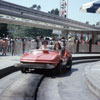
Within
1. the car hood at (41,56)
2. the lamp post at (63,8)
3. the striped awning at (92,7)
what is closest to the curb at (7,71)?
the car hood at (41,56)

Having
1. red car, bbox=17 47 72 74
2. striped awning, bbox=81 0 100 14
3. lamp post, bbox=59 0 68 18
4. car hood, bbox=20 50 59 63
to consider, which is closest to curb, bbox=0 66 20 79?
red car, bbox=17 47 72 74

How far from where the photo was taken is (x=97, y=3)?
37.3 ft

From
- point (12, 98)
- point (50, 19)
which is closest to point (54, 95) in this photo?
point (12, 98)

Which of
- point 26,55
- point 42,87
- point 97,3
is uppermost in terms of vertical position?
point 97,3

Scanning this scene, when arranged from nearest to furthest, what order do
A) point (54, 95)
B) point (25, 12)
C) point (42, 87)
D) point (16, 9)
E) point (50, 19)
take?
point (54, 95) → point (42, 87) → point (16, 9) → point (25, 12) → point (50, 19)

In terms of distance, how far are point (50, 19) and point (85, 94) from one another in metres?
34.3

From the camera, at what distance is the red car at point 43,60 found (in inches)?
496

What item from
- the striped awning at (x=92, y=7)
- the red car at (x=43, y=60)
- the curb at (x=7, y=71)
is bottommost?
the curb at (x=7, y=71)

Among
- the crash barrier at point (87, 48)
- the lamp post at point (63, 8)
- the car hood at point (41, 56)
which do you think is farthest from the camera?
the lamp post at point (63, 8)

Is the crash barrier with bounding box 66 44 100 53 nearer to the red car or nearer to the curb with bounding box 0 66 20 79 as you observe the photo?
the curb with bounding box 0 66 20 79

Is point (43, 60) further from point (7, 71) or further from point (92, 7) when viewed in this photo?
point (92, 7)

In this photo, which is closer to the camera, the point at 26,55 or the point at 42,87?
the point at 42,87

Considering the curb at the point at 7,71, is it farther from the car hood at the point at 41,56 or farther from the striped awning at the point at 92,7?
the striped awning at the point at 92,7

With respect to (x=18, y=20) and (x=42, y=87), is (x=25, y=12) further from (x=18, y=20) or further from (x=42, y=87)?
(x=42, y=87)
